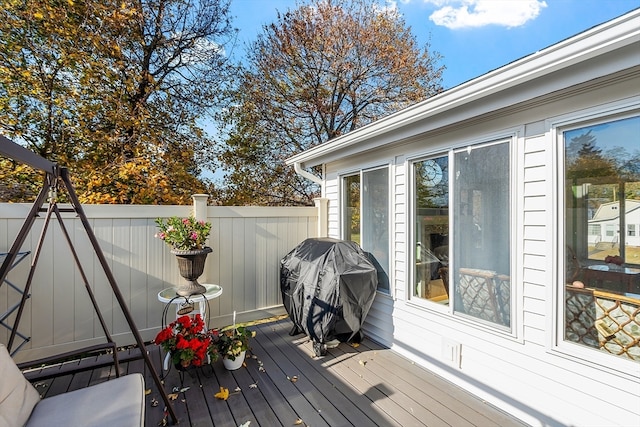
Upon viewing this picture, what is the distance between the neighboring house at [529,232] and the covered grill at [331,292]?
1.51ft

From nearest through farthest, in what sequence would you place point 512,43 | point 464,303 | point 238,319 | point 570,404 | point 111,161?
point 570,404 < point 464,303 < point 238,319 < point 111,161 < point 512,43

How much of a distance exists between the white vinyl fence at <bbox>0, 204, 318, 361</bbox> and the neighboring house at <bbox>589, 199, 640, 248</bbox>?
3286 mm

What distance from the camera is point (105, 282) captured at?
318 centimetres

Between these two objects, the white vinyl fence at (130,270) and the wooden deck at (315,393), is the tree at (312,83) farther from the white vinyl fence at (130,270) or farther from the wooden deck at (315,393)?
the wooden deck at (315,393)

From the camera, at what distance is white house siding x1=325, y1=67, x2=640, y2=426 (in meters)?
1.75

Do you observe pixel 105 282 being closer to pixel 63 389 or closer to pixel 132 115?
pixel 63 389

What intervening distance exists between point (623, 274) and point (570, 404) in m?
0.89

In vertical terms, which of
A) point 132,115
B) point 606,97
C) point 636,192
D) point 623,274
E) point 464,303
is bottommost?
point 464,303

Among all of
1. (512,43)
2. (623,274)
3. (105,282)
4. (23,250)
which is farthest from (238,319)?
(512,43)

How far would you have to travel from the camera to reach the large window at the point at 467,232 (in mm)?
2285

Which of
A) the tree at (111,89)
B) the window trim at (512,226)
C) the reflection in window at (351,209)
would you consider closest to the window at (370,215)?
the reflection in window at (351,209)

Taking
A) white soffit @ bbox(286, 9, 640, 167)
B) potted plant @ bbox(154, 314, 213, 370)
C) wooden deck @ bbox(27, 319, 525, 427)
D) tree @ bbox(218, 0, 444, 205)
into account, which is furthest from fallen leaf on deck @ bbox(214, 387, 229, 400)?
tree @ bbox(218, 0, 444, 205)

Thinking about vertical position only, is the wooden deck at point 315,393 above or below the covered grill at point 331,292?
below

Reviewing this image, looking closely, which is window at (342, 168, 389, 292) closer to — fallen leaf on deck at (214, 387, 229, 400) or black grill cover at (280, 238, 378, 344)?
black grill cover at (280, 238, 378, 344)
